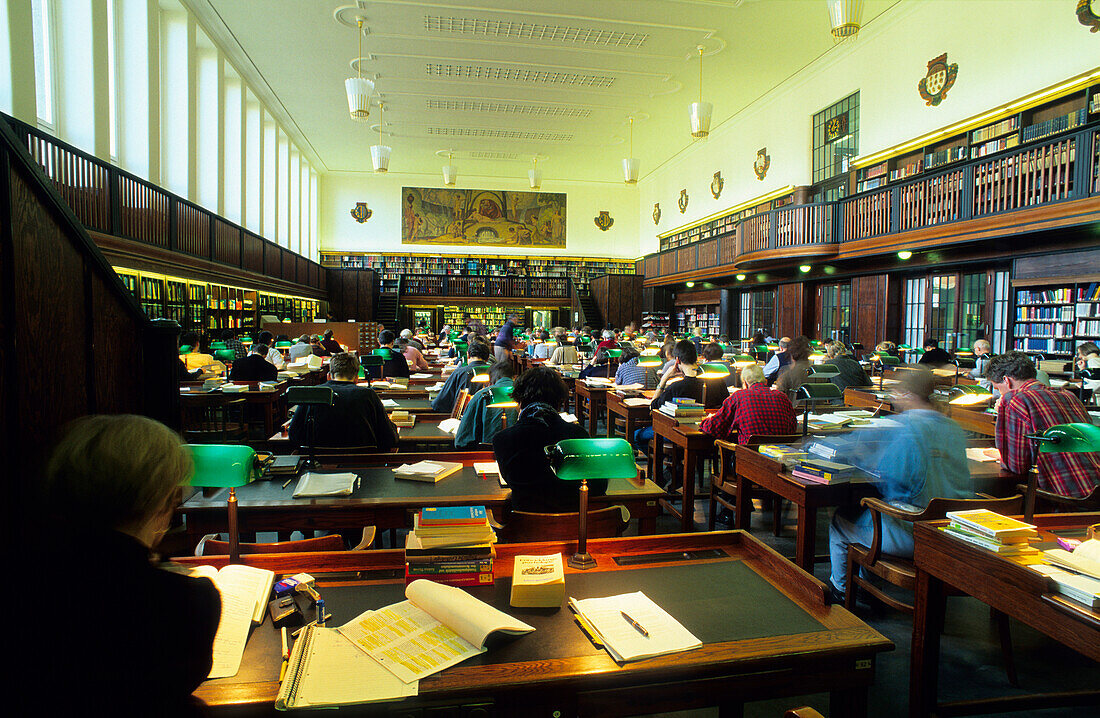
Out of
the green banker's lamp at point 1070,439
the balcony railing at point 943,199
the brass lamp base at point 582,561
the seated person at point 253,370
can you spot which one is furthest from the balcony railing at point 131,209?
the balcony railing at point 943,199

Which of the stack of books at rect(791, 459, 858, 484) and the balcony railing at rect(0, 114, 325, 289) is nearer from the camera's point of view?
the stack of books at rect(791, 459, 858, 484)

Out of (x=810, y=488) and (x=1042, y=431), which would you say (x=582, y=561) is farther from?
A: (x=1042, y=431)

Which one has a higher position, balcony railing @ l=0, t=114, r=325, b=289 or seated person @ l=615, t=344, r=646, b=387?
balcony railing @ l=0, t=114, r=325, b=289

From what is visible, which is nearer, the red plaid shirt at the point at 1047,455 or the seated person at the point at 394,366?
the red plaid shirt at the point at 1047,455

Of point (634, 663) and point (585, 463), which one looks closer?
point (634, 663)

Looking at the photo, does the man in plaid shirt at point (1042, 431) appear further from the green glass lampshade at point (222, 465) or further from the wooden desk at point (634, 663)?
the green glass lampshade at point (222, 465)

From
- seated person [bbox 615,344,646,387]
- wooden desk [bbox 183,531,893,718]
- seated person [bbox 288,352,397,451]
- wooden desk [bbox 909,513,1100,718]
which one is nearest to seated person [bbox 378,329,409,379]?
seated person [bbox 615,344,646,387]

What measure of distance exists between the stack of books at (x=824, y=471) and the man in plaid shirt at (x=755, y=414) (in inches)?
31.7

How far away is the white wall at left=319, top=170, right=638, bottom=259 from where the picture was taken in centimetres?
2228

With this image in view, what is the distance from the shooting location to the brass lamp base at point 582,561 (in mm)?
1866

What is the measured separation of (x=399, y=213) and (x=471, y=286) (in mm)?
4155

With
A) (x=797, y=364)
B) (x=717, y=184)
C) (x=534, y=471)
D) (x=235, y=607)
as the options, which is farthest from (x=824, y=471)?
(x=717, y=184)

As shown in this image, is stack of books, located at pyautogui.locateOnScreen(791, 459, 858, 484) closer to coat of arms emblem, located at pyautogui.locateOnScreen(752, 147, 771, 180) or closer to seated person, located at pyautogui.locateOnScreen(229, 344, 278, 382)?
seated person, located at pyautogui.locateOnScreen(229, 344, 278, 382)

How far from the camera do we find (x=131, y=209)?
779 centimetres
